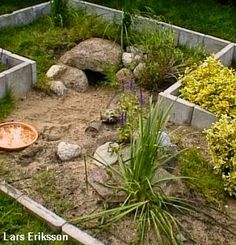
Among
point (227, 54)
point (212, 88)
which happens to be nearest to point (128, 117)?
point (212, 88)

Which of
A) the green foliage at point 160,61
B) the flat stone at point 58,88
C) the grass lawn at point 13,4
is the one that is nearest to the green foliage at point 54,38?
the flat stone at point 58,88

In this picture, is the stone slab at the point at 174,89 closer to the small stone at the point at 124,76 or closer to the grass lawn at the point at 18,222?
the small stone at the point at 124,76

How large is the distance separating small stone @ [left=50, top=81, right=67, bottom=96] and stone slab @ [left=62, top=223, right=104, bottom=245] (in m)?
2.08

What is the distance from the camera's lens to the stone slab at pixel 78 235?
11.0ft

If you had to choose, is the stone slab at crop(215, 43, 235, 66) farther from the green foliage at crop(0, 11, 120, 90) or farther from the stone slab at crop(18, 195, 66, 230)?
the stone slab at crop(18, 195, 66, 230)

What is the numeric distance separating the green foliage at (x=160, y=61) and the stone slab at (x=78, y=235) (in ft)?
7.45

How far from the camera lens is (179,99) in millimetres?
4789

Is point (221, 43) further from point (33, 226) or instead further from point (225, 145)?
point (33, 226)

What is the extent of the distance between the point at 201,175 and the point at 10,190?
1.47 m

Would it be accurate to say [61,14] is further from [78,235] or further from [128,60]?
[78,235]

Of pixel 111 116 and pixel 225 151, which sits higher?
pixel 225 151

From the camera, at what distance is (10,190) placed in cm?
371

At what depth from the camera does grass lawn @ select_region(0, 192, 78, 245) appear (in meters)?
3.45

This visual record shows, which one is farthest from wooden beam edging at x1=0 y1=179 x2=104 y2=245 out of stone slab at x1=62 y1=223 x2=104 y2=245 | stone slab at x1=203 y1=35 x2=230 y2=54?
stone slab at x1=203 y1=35 x2=230 y2=54
